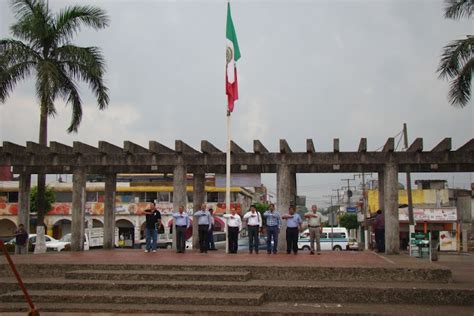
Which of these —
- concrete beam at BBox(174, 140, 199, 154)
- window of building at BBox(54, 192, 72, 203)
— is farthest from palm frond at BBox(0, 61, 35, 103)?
window of building at BBox(54, 192, 72, 203)

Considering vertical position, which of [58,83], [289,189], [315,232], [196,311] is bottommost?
[196,311]

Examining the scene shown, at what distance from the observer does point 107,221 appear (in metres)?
22.4

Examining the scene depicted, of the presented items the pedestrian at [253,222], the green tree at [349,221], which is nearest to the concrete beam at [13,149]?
the pedestrian at [253,222]

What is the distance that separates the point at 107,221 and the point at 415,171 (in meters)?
12.4

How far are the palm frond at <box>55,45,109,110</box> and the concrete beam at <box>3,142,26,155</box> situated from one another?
12.0 feet

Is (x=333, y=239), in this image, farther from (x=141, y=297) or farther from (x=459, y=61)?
(x=141, y=297)

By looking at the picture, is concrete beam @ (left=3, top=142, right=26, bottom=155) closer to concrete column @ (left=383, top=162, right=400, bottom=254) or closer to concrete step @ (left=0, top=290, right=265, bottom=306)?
concrete step @ (left=0, top=290, right=265, bottom=306)

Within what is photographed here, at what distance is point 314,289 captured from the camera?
11.0 m

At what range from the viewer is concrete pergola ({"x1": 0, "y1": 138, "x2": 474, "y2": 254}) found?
19.8 m

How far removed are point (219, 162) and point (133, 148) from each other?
3364mm

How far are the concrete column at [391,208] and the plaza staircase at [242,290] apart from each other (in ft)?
26.7

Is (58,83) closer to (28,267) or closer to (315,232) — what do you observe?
(28,267)

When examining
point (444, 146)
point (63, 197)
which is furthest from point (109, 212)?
point (63, 197)

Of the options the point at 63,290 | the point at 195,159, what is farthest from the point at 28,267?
the point at 195,159
